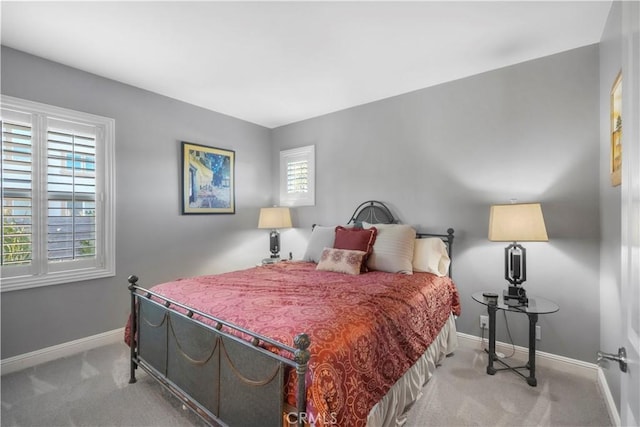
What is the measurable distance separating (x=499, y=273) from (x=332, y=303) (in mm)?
1896

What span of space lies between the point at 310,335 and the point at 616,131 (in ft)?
7.48

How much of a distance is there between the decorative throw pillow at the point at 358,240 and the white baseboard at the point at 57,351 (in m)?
2.49

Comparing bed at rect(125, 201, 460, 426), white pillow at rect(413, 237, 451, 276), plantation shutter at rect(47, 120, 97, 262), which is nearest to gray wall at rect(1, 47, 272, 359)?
plantation shutter at rect(47, 120, 97, 262)

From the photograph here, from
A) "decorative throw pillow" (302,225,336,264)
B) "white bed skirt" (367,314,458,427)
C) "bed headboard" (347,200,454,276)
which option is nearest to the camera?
"white bed skirt" (367,314,458,427)

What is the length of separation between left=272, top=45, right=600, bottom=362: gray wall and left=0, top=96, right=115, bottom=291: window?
273cm

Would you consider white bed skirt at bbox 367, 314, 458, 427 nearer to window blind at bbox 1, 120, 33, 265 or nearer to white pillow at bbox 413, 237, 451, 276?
white pillow at bbox 413, 237, 451, 276

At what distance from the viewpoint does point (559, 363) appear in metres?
2.49

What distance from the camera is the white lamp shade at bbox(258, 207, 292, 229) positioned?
4.06 meters

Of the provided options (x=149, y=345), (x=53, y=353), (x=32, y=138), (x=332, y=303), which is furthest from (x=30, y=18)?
(x=332, y=303)

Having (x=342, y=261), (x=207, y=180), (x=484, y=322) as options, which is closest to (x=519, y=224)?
(x=484, y=322)

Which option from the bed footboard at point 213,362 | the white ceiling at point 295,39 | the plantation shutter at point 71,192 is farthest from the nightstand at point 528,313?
the plantation shutter at point 71,192

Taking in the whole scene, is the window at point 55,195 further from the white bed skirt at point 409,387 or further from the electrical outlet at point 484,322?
the electrical outlet at point 484,322

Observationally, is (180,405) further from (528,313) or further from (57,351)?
(528,313)

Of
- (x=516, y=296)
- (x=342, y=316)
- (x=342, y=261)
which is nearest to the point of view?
(x=342, y=316)
